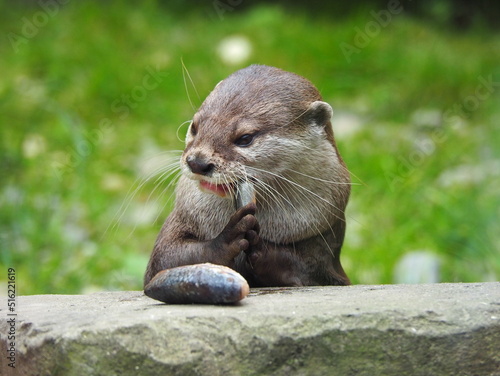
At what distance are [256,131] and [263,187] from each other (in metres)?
0.22

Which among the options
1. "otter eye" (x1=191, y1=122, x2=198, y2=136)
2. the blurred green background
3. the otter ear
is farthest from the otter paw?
the blurred green background

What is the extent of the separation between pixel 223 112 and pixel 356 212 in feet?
10.6

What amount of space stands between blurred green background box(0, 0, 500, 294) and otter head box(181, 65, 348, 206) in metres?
2.13

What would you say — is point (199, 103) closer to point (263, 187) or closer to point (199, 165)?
point (263, 187)

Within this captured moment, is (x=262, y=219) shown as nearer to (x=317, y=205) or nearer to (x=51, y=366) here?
(x=317, y=205)

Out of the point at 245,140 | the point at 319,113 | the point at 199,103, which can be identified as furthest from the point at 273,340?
the point at 199,103

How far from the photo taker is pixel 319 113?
3791 mm

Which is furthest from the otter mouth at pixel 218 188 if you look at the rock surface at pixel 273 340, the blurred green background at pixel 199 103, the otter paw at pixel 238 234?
the blurred green background at pixel 199 103

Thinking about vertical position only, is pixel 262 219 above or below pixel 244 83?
below

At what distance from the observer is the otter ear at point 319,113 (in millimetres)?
3762

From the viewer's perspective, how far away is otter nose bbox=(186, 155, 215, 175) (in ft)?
11.0

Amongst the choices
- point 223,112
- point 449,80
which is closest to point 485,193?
point 449,80

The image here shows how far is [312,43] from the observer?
8.68 metres

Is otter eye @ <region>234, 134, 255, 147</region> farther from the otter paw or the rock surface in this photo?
the rock surface
